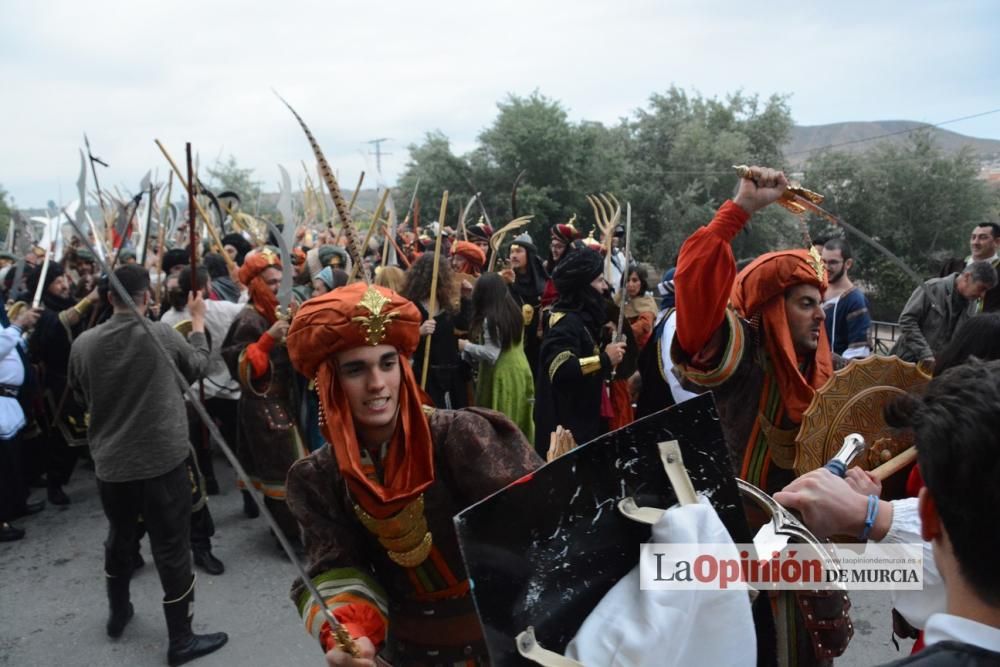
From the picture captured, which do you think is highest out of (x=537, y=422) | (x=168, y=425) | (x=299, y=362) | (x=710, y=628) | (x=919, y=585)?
(x=299, y=362)

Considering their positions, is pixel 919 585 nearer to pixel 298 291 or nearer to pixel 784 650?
pixel 784 650

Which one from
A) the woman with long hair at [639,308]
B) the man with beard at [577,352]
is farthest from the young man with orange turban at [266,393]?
the woman with long hair at [639,308]

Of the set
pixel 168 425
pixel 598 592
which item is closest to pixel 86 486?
pixel 168 425

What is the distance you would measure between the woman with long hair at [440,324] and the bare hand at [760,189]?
3204mm

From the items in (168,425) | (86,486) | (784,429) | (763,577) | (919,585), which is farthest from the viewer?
(86,486)

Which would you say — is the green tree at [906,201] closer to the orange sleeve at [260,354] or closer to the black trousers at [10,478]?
the orange sleeve at [260,354]

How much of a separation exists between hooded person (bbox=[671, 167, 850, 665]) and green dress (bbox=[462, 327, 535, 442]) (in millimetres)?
2494

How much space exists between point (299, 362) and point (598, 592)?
118cm

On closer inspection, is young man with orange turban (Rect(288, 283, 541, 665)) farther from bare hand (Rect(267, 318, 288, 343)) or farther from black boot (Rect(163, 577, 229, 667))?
bare hand (Rect(267, 318, 288, 343))

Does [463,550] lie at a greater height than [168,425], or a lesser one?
greater

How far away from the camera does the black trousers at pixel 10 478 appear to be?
513 cm

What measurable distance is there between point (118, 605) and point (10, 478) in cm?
205

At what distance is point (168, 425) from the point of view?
11.8 ft

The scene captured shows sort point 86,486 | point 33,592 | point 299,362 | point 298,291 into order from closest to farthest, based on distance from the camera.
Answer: point 299,362, point 33,592, point 298,291, point 86,486
